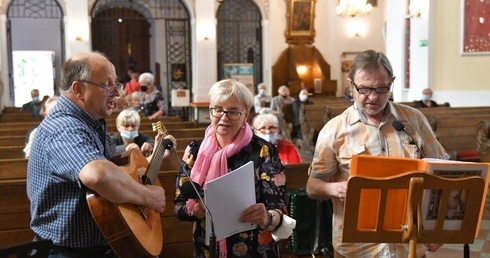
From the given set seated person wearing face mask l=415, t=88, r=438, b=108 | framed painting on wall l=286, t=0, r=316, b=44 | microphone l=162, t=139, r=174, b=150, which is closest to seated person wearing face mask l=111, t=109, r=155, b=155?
microphone l=162, t=139, r=174, b=150

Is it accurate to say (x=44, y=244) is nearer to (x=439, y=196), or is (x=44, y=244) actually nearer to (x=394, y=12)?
(x=439, y=196)

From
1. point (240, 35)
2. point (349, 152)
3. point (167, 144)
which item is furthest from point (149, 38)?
point (349, 152)

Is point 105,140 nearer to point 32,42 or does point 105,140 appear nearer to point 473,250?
point 473,250

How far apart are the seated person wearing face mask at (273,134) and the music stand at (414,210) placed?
2.85 meters

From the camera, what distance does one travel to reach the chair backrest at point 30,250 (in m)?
1.92

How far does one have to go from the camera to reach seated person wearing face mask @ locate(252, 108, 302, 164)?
4.78 metres

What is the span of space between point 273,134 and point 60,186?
9.68 ft

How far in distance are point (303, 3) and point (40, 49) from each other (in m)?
7.81

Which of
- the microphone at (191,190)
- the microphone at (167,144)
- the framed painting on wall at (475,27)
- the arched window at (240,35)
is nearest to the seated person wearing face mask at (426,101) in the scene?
the framed painting on wall at (475,27)

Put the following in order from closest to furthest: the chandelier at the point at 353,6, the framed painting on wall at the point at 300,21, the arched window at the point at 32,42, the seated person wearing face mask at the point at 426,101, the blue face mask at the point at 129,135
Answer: the blue face mask at the point at 129,135
the seated person wearing face mask at the point at 426,101
the chandelier at the point at 353,6
the arched window at the point at 32,42
the framed painting on wall at the point at 300,21

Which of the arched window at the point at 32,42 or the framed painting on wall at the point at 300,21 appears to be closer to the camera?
the arched window at the point at 32,42

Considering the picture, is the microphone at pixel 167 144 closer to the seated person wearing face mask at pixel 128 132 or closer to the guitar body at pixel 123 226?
the guitar body at pixel 123 226

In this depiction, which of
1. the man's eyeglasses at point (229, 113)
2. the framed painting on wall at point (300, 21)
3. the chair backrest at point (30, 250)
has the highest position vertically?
the framed painting on wall at point (300, 21)

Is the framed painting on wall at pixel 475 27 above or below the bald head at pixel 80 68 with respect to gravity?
above
